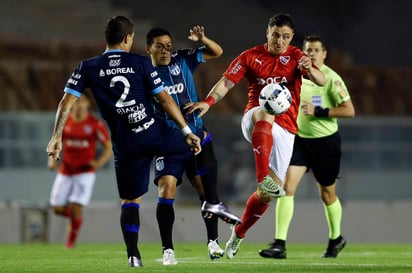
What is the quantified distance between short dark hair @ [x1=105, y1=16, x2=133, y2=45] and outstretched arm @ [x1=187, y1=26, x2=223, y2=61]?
0.89 m

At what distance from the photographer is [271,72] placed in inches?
354

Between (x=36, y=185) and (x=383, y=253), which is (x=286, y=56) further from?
(x=36, y=185)

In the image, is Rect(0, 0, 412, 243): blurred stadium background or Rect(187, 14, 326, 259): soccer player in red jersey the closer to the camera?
Rect(187, 14, 326, 259): soccer player in red jersey

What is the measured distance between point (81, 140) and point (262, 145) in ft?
19.6

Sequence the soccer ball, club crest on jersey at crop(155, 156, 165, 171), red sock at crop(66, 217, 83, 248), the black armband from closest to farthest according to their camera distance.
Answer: club crest on jersey at crop(155, 156, 165, 171) → the soccer ball → the black armband → red sock at crop(66, 217, 83, 248)

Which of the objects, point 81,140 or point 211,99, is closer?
point 211,99

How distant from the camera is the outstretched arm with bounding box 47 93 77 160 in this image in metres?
7.68

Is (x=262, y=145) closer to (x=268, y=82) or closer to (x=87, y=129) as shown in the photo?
(x=268, y=82)

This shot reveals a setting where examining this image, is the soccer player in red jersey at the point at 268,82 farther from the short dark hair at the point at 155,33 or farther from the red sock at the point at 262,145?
the short dark hair at the point at 155,33

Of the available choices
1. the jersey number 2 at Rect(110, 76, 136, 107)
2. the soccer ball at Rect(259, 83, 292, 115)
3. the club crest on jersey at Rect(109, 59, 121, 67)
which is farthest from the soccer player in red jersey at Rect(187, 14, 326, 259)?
the club crest on jersey at Rect(109, 59, 121, 67)

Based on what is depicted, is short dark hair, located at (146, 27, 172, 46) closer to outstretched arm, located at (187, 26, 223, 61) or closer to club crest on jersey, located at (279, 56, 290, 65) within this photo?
outstretched arm, located at (187, 26, 223, 61)

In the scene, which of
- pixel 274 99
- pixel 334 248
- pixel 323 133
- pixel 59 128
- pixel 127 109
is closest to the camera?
pixel 59 128

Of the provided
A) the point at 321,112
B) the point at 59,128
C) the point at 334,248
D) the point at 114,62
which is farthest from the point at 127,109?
the point at 334,248

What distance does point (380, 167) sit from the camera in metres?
17.3
